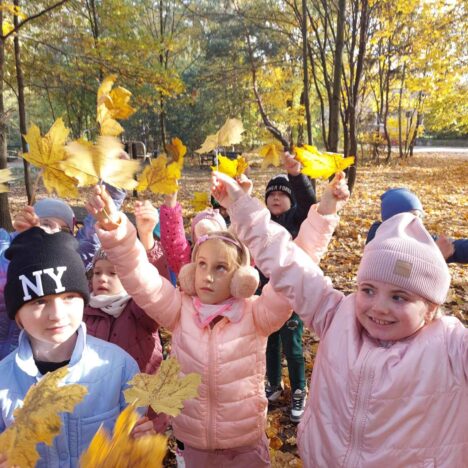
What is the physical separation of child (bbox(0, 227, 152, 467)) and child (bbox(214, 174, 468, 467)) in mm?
665

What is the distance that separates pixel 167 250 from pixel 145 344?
0.58 m

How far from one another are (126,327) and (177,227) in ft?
2.13

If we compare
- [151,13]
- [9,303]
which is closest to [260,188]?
[151,13]

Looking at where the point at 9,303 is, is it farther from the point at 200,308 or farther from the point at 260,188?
the point at 260,188

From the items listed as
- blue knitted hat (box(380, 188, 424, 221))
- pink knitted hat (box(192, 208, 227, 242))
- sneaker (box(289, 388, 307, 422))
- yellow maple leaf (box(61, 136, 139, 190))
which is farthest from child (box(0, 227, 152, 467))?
blue knitted hat (box(380, 188, 424, 221))

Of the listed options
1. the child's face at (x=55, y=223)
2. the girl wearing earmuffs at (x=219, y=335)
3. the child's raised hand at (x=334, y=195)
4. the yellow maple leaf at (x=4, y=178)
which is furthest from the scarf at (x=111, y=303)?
the child's raised hand at (x=334, y=195)

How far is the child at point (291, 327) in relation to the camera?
2.64 meters

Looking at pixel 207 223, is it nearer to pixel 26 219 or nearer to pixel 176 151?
pixel 176 151

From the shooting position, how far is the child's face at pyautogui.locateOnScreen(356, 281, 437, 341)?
129cm

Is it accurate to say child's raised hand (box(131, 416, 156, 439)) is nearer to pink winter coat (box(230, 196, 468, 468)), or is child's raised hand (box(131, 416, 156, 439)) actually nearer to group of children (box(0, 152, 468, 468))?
group of children (box(0, 152, 468, 468))

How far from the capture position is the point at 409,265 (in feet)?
4.26

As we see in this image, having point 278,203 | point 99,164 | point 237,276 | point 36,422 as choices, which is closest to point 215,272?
point 237,276

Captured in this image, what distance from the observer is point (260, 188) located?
1417 centimetres

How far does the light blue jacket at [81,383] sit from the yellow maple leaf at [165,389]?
1.65 ft
